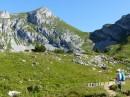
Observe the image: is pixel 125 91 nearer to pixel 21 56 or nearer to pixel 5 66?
pixel 5 66

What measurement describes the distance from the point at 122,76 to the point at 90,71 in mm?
36517

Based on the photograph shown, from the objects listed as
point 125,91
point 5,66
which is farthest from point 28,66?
point 125,91

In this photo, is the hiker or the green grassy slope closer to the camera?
the hiker

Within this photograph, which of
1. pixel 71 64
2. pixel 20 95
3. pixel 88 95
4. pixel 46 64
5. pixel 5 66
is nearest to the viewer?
pixel 88 95

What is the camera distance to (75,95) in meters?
44.5

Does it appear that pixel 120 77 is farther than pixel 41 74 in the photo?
No

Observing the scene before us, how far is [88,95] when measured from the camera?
43031mm

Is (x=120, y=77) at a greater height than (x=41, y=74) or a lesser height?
greater

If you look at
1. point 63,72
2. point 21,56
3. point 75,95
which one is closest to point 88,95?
point 75,95

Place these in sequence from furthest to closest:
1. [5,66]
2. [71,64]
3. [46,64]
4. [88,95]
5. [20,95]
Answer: [71,64]
[46,64]
[5,66]
[20,95]
[88,95]

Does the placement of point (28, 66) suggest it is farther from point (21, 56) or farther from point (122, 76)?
point (122, 76)

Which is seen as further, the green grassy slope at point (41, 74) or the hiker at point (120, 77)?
the green grassy slope at point (41, 74)

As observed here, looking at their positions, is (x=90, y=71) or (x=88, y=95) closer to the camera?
(x=88, y=95)

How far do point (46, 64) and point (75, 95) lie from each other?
3397 cm
